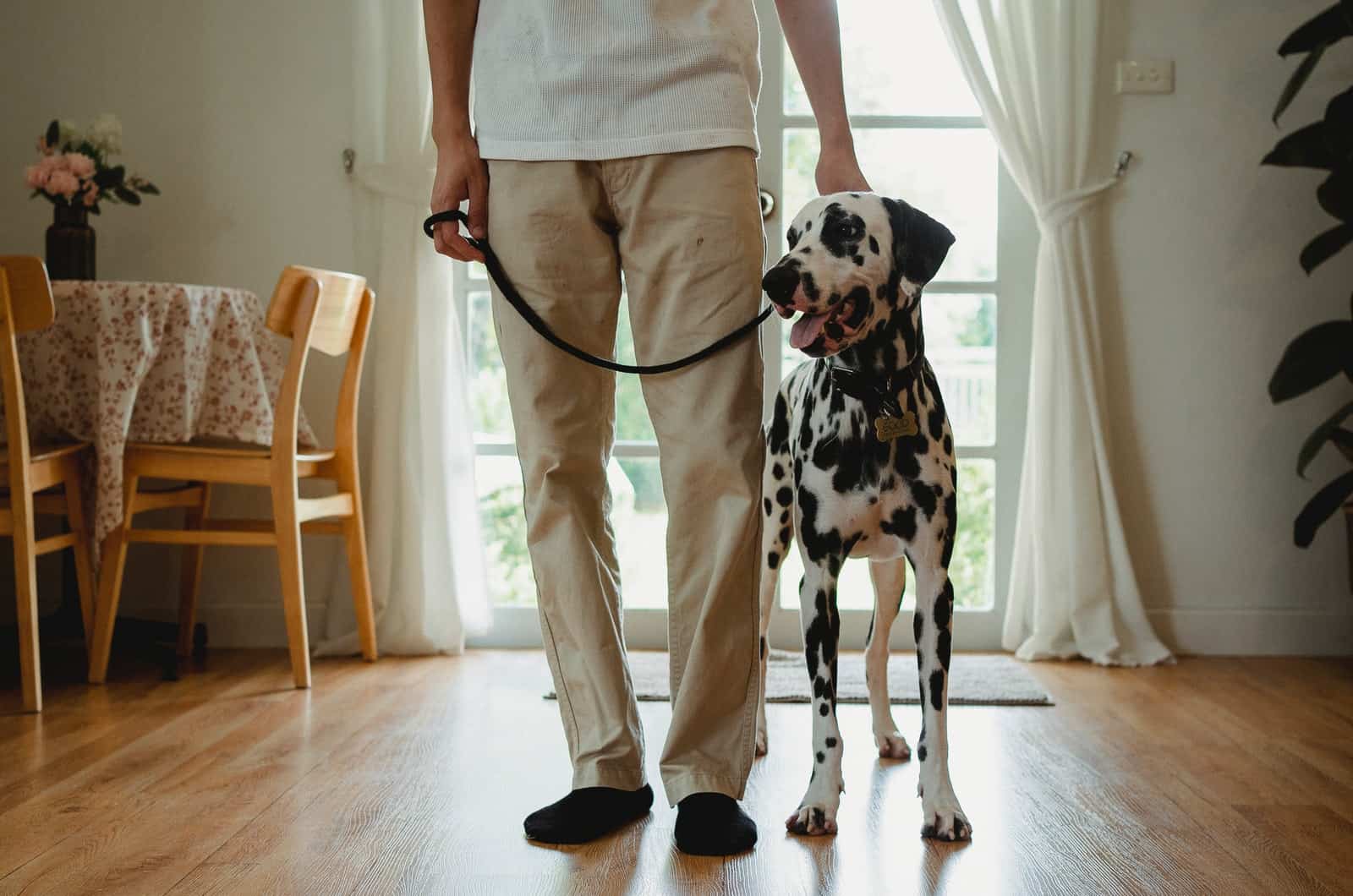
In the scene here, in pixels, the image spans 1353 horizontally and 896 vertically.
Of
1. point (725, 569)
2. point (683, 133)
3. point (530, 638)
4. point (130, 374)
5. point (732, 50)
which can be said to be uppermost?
point (732, 50)

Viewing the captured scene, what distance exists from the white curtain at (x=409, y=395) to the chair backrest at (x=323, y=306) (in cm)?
27

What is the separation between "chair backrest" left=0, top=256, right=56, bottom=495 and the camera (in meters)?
2.53

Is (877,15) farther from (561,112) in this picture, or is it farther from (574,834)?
(574,834)

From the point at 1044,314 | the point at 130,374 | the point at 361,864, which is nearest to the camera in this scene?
the point at 361,864

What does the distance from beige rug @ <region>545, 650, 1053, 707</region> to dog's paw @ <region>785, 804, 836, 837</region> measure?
37.1 inches

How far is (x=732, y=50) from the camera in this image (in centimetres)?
162

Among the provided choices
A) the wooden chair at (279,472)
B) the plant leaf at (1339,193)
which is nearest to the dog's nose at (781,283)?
the wooden chair at (279,472)

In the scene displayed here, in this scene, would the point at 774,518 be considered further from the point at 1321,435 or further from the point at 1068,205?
the point at 1068,205

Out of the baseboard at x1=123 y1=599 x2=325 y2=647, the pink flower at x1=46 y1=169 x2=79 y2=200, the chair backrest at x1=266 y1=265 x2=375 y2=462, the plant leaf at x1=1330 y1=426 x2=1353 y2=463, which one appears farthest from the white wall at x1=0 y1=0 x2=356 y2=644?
the plant leaf at x1=1330 y1=426 x2=1353 y2=463

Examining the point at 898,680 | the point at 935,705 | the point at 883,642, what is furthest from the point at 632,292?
the point at 898,680

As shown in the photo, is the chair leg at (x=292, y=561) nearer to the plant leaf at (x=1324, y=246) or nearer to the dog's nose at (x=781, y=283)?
the dog's nose at (x=781, y=283)

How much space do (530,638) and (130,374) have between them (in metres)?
1.23

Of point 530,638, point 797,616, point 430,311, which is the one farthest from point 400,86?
point 797,616

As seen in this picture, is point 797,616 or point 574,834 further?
point 797,616
